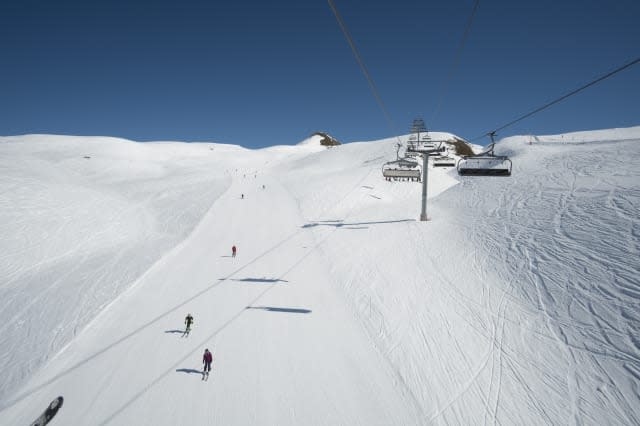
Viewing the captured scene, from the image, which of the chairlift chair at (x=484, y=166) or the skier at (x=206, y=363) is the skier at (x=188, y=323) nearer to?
the skier at (x=206, y=363)

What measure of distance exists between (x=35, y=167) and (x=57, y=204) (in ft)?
56.2

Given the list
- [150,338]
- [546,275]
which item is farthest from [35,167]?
[546,275]

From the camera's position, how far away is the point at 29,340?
11.4m

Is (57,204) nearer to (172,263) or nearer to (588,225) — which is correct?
(172,263)

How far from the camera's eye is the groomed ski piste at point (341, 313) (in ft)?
25.3

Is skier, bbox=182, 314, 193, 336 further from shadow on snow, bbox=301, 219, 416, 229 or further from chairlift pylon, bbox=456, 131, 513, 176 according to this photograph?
shadow on snow, bbox=301, 219, 416, 229

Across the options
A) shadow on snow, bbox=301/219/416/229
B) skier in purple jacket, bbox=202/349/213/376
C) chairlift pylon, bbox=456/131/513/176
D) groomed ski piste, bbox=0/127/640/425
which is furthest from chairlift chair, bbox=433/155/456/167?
skier in purple jacket, bbox=202/349/213/376

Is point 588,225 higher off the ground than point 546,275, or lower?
higher

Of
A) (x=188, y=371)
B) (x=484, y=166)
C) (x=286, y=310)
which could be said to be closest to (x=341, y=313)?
(x=286, y=310)

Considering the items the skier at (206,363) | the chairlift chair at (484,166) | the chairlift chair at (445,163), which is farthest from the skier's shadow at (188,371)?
the chairlift chair at (445,163)

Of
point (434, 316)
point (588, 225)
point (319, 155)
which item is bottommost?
point (434, 316)

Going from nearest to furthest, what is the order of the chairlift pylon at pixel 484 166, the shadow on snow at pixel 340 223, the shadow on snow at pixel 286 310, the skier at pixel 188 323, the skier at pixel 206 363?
the skier at pixel 206 363, the skier at pixel 188 323, the shadow on snow at pixel 286 310, the chairlift pylon at pixel 484 166, the shadow on snow at pixel 340 223

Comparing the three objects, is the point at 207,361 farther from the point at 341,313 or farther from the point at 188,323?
the point at 341,313

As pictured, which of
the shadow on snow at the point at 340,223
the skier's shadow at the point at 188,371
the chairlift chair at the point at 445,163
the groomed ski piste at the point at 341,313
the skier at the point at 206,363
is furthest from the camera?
the shadow on snow at the point at 340,223
